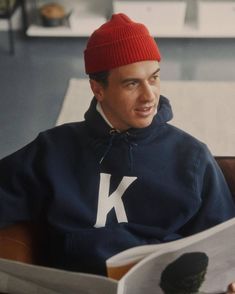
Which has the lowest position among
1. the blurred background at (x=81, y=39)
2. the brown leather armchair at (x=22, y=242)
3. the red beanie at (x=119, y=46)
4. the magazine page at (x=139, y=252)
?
the blurred background at (x=81, y=39)

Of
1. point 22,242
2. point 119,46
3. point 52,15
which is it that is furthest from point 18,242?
point 52,15

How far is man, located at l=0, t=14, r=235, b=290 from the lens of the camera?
119 centimetres

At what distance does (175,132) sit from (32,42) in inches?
107

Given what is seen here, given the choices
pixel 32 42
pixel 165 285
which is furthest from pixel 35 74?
pixel 165 285

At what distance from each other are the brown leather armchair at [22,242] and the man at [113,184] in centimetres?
4

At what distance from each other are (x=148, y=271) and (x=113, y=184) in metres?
0.28

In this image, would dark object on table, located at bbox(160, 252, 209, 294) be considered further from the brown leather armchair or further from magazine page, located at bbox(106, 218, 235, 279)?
Answer: the brown leather armchair

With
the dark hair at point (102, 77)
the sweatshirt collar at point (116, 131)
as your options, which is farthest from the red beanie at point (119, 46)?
the sweatshirt collar at point (116, 131)

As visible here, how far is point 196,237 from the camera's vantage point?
0.94 meters

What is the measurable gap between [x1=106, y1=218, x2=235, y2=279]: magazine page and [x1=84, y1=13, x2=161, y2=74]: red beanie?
0.38 metres

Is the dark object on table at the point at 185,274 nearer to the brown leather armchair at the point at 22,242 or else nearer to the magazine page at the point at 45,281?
the magazine page at the point at 45,281

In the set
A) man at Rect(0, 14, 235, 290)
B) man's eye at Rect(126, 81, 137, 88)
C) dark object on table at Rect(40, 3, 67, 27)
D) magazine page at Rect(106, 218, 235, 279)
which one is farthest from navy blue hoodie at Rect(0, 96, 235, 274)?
dark object on table at Rect(40, 3, 67, 27)

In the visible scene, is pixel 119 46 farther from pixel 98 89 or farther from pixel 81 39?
pixel 81 39

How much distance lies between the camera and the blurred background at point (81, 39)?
3250mm
